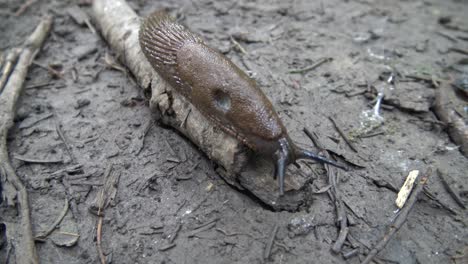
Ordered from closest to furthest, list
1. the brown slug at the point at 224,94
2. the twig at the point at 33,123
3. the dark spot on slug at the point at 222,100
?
the brown slug at the point at 224,94 → the dark spot on slug at the point at 222,100 → the twig at the point at 33,123

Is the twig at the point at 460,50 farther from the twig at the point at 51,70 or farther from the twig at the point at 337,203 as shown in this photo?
the twig at the point at 51,70

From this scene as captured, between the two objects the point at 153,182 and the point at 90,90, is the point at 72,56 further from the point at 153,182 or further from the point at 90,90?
the point at 153,182

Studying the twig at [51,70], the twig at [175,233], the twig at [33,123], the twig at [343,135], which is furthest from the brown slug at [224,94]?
the twig at [51,70]

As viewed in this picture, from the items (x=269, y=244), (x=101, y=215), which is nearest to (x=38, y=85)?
(x=101, y=215)

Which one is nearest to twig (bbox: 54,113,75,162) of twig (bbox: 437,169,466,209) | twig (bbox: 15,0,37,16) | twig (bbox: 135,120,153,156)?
twig (bbox: 135,120,153,156)

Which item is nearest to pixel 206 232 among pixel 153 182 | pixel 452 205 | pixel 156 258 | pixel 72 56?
pixel 156 258

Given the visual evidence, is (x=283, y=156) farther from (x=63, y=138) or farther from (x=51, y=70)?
(x=51, y=70)
